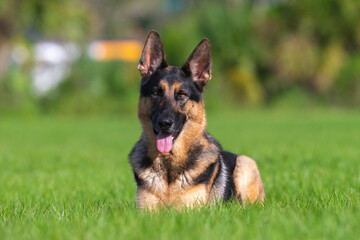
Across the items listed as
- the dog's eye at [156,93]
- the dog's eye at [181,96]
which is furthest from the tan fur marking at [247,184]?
the dog's eye at [156,93]

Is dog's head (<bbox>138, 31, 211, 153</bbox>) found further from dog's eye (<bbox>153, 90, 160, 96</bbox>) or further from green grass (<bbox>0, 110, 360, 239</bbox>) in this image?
green grass (<bbox>0, 110, 360, 239</bbox>)

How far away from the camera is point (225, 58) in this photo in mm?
34031

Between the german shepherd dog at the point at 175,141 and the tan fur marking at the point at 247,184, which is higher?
the german shepherd dog at the point at 175,141

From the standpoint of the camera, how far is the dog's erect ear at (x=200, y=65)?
622 cm

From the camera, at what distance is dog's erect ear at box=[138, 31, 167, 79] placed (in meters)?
6.24

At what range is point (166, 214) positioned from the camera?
5340 mm

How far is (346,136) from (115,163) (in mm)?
8295

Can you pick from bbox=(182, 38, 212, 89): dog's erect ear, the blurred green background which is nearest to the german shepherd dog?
bbox=(182, 38, 212, 89): dog's erect ear

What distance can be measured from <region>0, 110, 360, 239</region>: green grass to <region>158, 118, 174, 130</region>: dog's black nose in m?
0.91

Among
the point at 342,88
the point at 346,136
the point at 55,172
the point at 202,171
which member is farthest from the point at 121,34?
the point at 202,171

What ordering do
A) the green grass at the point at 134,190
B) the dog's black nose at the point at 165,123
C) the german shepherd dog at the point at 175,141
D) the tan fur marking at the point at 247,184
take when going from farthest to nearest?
1. the tan fur marking at the point at 247,184
2. the german shepherd dog at the point at 175,141
3. the dog's black nose at the point at 165,123
4. the green grass at the point at 134,190

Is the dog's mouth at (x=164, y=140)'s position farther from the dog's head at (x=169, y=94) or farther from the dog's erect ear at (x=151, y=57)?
the dog's erect ear at (x=151, y=57)

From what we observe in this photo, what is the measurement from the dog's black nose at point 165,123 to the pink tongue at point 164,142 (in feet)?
0.70

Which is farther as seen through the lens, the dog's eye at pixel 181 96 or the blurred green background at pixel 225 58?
the blurred green background at pixel 225 58
